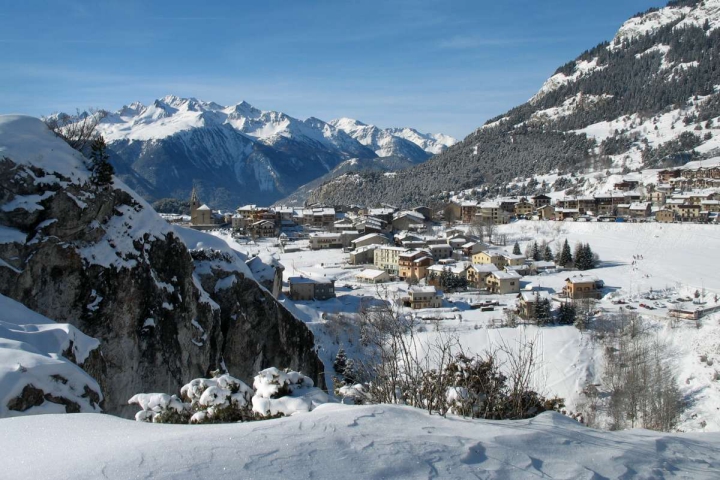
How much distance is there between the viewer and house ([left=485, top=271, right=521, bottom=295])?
1610 inches

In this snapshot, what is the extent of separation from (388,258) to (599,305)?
2029 cm

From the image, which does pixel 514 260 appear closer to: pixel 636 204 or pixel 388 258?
pixel 388 258

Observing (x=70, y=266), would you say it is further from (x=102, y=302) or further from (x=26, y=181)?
(x=26, y=181)

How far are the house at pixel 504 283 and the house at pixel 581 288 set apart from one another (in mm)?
4126

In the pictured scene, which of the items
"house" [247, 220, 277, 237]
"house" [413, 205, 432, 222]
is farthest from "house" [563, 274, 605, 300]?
"house" [413, 205, 432, 222]

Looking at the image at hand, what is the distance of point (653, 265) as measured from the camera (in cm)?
4378

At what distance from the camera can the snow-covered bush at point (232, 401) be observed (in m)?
5.65

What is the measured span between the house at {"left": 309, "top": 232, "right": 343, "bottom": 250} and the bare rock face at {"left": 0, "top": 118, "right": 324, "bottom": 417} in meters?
45.3

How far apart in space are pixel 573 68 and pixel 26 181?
15895cm

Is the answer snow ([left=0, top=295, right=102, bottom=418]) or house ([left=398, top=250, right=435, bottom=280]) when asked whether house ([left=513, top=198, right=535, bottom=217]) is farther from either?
snow ([left=0, top=295, right=102, bottom=418])

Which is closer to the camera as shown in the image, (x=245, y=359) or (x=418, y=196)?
(x=245, y=359)

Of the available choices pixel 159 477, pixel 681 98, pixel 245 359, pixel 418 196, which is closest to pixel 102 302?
pixel 245 359

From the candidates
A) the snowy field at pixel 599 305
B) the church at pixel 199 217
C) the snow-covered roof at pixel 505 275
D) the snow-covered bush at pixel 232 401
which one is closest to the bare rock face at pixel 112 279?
the snow-covered bush at pixel 232 401

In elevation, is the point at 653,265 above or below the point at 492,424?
below
